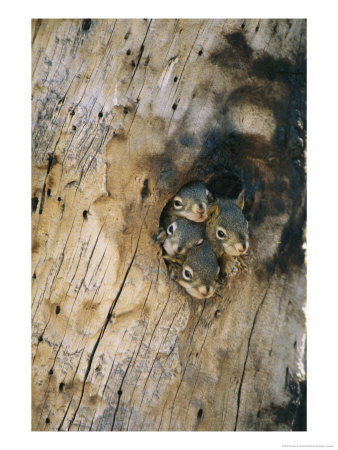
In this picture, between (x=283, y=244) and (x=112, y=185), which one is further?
(x=283, y=244)

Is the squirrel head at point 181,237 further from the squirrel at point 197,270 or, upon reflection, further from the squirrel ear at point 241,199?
the squirrel ear at point 241,199

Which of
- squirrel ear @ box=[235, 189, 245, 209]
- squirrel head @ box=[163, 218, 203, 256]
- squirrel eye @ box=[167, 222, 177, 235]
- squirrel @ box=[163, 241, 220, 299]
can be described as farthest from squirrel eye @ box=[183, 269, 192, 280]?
squirrel ear @ box=[235, 189, 245, 209]

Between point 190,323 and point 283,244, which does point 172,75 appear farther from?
point 190,323

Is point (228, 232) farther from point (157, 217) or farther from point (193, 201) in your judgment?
point (157, 217)

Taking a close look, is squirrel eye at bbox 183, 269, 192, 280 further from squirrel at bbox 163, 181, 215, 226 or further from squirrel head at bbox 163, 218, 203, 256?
squirrel at bbox 163, 181, 215, 226

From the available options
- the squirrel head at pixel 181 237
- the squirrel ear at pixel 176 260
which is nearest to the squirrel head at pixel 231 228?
the squirrel head at pixel 181 237

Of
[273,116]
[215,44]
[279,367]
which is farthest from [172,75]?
[279,367]

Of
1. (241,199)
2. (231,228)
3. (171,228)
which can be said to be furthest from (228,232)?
(171,228)
